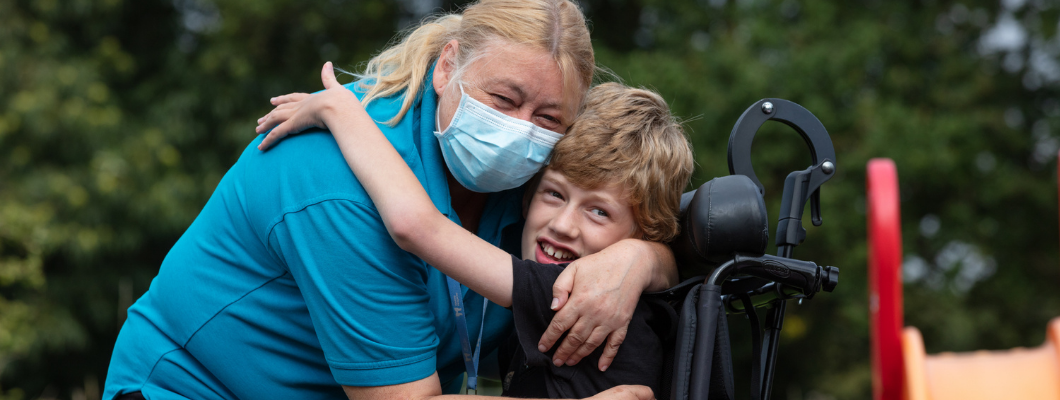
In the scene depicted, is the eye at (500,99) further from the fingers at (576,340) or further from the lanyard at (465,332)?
Answer: the fingers at (576,340)

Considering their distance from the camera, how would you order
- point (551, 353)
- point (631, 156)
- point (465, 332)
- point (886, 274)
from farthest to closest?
point (631, 156)
point (465, 332)
point (551, 353)
point (886, 274)

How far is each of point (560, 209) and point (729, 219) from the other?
0.56m

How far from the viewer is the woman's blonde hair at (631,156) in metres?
2.25

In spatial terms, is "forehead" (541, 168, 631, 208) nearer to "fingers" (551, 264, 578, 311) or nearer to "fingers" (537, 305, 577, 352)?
"fingers" (551, 264, 578, 311)

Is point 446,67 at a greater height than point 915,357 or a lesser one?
greater

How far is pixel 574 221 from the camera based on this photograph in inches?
89.1

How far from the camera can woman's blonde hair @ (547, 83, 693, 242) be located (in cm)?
225

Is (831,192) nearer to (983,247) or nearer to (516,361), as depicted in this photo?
(983,247)

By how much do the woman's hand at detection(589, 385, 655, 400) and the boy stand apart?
6cm

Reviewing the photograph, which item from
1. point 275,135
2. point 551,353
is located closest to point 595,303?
point 551,353

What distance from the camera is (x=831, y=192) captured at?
24.8ft

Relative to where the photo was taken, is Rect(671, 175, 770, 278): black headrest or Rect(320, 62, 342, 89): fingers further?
Rect(320, 62, 342, 89): fingers

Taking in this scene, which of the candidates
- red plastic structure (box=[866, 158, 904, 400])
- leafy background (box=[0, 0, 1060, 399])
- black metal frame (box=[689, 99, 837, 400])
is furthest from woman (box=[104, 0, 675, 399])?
leafy background (box=[0, 0, 1060, 399])

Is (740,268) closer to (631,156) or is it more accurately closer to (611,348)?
(611,348)
